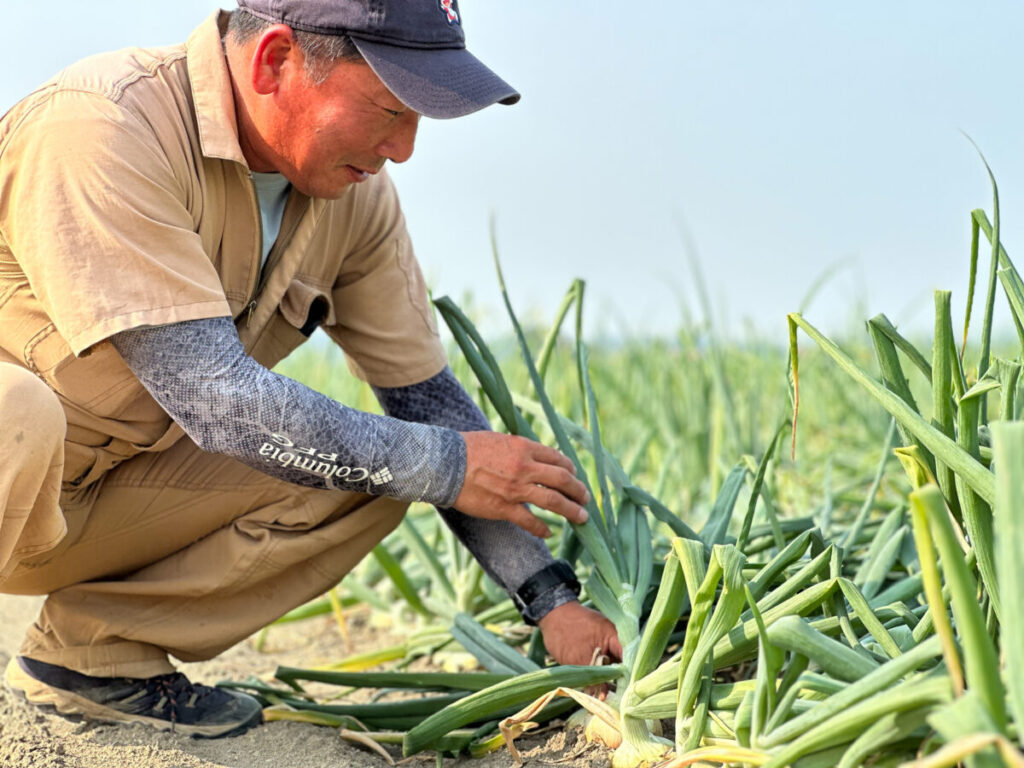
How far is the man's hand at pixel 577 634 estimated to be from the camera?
147 centimetres

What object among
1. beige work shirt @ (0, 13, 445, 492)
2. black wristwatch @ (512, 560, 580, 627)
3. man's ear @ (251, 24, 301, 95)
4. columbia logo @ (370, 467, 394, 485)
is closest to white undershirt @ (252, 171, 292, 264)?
beige work shirt @ (0, 13, 445, 492)

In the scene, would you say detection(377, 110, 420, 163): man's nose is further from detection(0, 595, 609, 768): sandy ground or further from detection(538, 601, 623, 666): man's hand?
detection(0, 595, 609, 768): sandy ground

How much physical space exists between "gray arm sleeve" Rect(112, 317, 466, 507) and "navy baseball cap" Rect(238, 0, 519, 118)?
0.39 meters

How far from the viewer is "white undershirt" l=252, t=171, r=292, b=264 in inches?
62.2

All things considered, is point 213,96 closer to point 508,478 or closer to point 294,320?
point 294,320

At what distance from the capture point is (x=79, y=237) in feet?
4.22

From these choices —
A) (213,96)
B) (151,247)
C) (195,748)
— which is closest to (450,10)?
(213,96)

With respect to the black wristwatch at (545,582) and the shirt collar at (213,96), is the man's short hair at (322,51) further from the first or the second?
the black wristwatch at (545,582)

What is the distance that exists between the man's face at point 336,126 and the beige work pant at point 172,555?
1.62 feet

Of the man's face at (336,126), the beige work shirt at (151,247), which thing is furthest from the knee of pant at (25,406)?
the man's face at (336,126)

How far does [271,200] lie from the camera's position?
161cm

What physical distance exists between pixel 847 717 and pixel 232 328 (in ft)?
2.91

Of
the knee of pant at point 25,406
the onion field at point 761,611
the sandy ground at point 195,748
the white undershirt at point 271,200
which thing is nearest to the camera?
the onion field at point 761,611

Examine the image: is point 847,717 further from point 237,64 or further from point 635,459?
point 635,459
